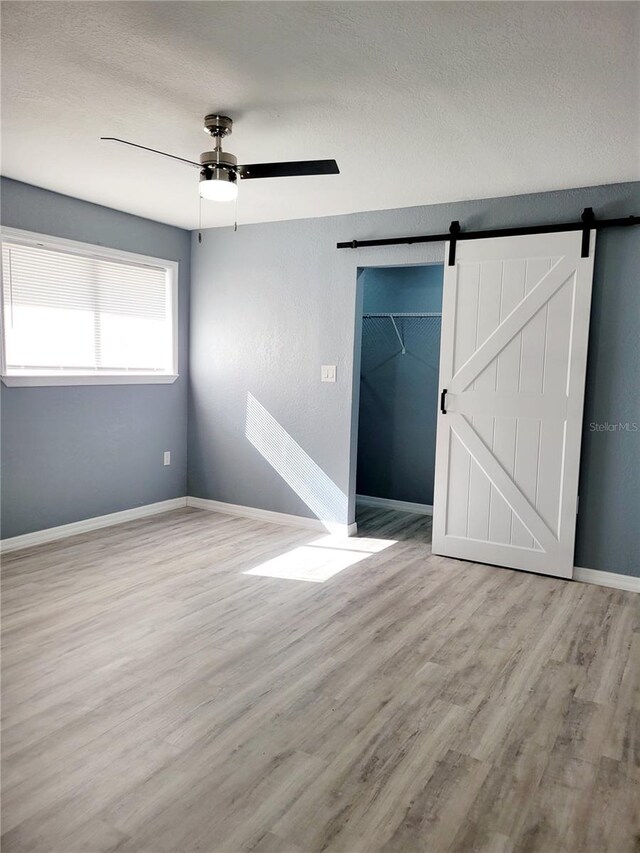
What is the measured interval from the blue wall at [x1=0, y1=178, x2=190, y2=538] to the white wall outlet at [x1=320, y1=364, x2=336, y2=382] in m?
1.44

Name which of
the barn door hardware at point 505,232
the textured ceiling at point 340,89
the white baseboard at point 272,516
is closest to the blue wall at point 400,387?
the white baseboard at point 272,516

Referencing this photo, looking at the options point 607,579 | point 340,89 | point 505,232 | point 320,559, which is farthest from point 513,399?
point 340,89

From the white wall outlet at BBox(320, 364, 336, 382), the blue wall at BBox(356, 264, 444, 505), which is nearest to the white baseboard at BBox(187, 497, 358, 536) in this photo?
the blue wall at BBox(356, 264, 444, 505)

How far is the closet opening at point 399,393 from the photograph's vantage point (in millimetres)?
5395

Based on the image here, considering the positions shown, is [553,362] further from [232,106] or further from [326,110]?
[232,106]

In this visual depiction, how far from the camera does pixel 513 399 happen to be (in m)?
3.88

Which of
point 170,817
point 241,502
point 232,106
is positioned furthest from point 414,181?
point 170,817

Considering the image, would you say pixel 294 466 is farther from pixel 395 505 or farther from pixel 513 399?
pixel 513 399

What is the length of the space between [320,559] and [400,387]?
2.09 m

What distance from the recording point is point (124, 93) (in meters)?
2.52

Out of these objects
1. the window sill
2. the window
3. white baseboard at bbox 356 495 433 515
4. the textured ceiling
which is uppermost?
the textured ceiling

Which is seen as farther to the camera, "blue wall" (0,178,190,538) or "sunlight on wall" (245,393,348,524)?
"sunlight on wall" (245,393,348,524)

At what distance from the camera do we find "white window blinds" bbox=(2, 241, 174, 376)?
13.3ft

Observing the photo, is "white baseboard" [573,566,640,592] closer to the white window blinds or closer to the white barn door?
the white barn door
